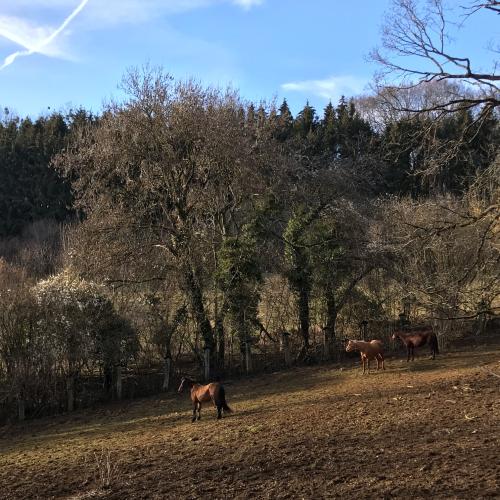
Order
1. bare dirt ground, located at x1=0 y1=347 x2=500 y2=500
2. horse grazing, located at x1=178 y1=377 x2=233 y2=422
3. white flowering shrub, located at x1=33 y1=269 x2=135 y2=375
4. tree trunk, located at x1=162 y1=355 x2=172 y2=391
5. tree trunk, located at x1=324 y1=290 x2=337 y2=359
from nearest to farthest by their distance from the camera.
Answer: bare dirt ground, located at x1=0 y1=347 x2=500 y2=500 → horse grazing, located at x1=178 y1=377 x2=233 y2=422 → white flowering shrub, located at x1=33 y1=269 x2=135 y2=375 → tree trunk, located at x1=162 y1=355 x2=172 y2=391 → tree trunk, located at x1=324 y1=290 x2=337 y2=359

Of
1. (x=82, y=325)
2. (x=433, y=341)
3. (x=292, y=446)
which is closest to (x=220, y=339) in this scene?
(x=82, y=325)

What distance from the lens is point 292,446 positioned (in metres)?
7.92

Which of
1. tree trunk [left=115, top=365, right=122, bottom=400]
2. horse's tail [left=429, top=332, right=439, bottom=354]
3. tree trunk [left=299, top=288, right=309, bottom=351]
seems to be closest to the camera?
horse's tail [left=429, top=332, right=439, bottom=354]

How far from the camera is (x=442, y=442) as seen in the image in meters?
7.23

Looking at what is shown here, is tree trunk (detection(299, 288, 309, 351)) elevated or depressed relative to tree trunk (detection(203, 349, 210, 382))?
elevated

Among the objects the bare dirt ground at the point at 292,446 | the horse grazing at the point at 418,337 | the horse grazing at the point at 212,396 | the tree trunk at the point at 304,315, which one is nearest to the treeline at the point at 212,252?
the tree trunk at the point at 304,315

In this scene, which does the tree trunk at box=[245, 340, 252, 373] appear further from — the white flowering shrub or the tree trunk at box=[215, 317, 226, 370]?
the white flowering shrub

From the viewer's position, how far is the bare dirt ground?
240 inches

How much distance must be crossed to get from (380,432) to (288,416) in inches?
100

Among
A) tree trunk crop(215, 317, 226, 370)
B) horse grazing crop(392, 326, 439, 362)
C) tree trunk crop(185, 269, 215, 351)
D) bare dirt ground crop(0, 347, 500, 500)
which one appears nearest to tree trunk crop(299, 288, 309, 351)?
tree trunk crop(215, 317, 226, 370)

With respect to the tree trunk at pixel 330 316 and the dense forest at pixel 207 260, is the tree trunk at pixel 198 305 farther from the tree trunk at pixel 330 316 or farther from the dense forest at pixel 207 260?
the tree trunk at pixel 330 316

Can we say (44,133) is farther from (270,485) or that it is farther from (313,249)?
(270,485)

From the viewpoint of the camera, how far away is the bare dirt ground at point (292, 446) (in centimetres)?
610

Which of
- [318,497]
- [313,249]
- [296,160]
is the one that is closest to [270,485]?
[318,497]
